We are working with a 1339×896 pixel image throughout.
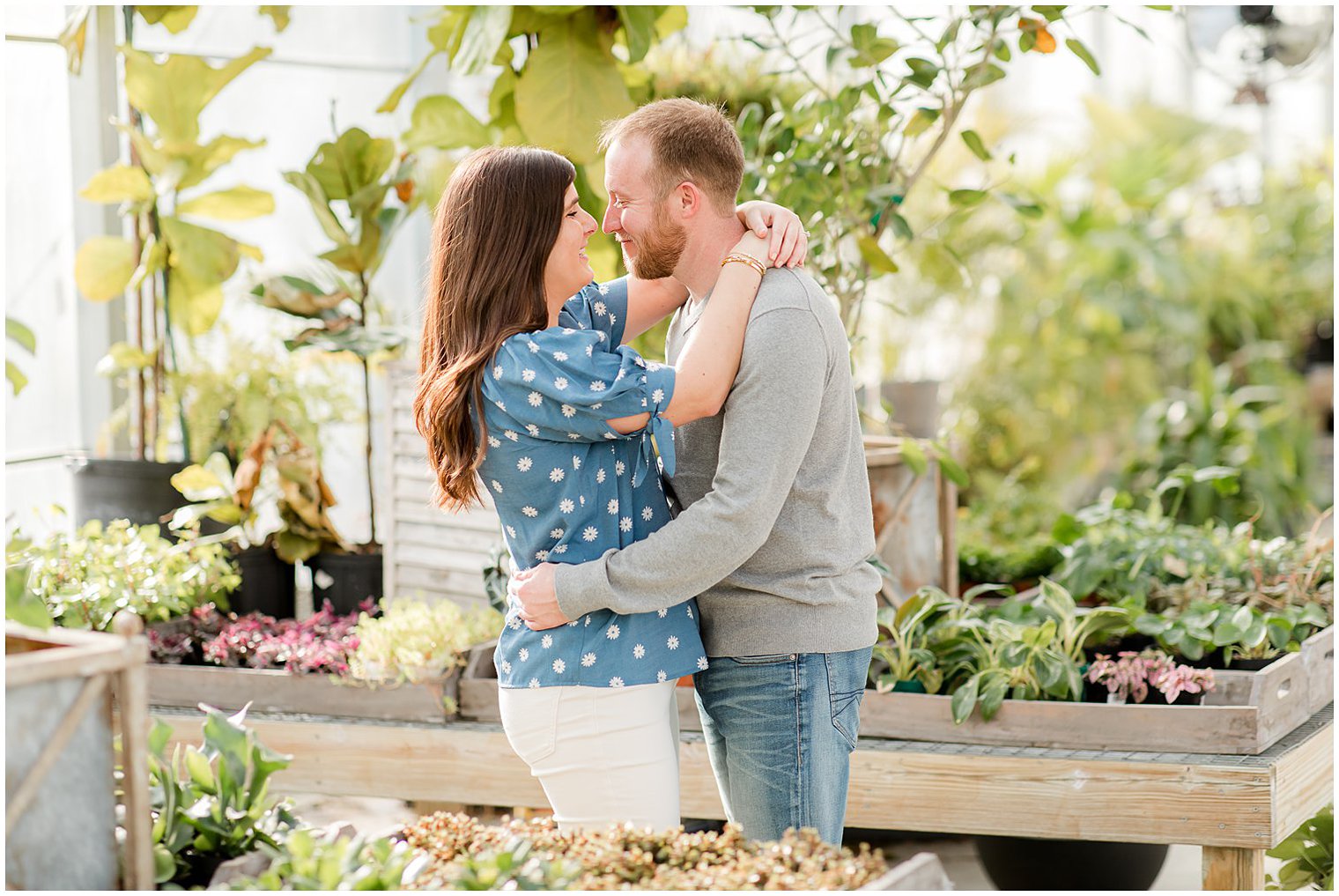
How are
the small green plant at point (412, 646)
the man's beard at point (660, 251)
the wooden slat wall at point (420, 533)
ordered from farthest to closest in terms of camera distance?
the wooden slat wall at point (420, 533) → the small green plant at point (412, 646) → the man's beard at point (660, 251)

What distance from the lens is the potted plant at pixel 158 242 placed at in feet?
10.6

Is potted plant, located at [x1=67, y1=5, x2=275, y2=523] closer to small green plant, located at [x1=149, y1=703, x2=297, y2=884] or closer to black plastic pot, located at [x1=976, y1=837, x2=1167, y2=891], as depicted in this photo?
small green plant, located at [x1=149, y1=703, x2=297, y2=884]

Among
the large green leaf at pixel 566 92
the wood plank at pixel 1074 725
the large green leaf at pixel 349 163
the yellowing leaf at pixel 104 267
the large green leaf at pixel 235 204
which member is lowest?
the wood plank at pixel 1074 725

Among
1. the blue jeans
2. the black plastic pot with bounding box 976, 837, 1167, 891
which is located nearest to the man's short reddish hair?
the blue jeans

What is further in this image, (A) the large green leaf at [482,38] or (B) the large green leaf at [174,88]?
(B) the large green leaf at [174,88]

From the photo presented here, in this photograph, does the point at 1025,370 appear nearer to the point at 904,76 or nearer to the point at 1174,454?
the point at 1174,454

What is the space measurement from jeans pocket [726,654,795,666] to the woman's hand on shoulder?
1.78 feet

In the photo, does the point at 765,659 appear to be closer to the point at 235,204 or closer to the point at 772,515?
the point at 772,515

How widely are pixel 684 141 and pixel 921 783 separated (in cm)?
138

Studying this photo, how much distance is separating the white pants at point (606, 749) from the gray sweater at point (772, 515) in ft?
0.42

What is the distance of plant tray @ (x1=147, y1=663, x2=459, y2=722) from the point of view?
278 cm

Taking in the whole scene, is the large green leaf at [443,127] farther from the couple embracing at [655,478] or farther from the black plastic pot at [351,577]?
the couple embracing at [655,478]

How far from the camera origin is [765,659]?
1.80 m

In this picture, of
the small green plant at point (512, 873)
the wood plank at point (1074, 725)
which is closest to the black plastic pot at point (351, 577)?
the wood plank at point (1074, 725)
